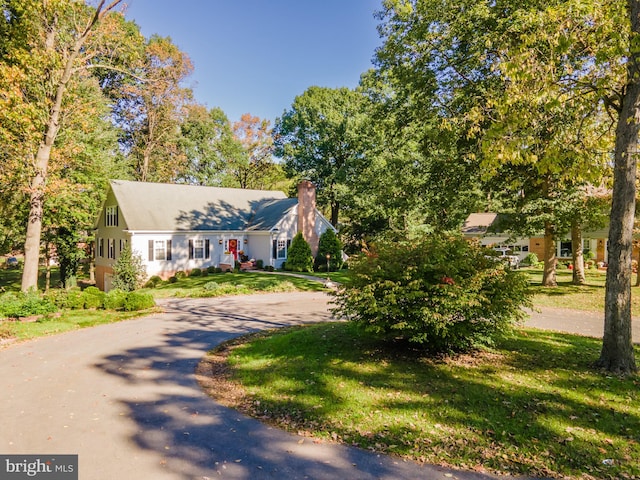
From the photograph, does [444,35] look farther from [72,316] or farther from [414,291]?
[72,316]

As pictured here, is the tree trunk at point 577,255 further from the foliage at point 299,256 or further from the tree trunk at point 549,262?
the foliage at point 299,256

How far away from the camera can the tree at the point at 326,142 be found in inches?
1533

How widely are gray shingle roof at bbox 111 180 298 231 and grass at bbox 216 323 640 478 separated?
2198cm

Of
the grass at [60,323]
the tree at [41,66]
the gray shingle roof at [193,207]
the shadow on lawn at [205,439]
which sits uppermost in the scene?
the tree at [41,66]

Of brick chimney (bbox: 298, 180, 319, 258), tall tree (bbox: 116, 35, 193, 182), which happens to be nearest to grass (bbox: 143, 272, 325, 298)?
brick chimney (bbox: 298, 180, 319, 258)

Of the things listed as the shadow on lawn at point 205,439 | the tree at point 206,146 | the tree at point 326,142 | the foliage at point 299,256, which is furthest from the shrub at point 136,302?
the tree at point 206,146

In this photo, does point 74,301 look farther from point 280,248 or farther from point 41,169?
point 280,248

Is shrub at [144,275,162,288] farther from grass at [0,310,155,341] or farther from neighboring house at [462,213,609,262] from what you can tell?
neighboring house at [462,213,609,262]

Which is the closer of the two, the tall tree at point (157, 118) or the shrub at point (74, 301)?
the shrub at point (74, 301)

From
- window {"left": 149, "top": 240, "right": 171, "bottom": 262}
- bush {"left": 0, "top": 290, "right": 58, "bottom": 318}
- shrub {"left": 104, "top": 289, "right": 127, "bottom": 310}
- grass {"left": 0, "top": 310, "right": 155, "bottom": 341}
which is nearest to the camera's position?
grass {"left": 0, "top": 310, "right": 155, "bottom": 341}

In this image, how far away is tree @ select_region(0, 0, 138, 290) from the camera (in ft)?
60.2

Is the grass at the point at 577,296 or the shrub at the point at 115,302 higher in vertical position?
the grass at the point at 577,296

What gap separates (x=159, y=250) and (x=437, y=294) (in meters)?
25.0

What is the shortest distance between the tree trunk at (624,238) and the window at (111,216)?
99.0ft
